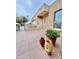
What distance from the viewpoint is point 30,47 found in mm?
1586

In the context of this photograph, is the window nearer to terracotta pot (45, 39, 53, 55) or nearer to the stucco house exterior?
the stucco house exterior

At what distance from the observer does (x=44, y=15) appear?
5.31 ft

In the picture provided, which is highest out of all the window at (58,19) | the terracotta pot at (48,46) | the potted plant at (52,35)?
the window at (58,19)

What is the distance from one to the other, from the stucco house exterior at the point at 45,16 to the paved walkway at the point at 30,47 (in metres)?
0.10

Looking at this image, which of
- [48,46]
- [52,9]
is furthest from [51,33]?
[52,9]

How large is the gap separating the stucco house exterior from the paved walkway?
0.10 metres

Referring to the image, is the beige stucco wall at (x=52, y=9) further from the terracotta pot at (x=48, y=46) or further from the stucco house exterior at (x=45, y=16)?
the terracotta pot at (x=48, y=46)

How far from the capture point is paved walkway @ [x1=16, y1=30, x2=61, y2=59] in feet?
5.09

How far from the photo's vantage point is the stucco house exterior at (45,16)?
160 centimetres

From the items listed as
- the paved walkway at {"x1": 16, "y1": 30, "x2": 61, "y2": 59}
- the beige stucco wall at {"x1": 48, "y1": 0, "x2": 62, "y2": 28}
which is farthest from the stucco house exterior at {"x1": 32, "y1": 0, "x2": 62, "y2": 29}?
the paved walkway at {"x1": 16, "y1": 30, "x2": 61, "y2": 59}

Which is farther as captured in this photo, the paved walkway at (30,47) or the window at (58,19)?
the window at (58,19)

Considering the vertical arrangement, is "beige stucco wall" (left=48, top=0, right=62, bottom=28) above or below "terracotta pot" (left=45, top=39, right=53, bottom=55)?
above

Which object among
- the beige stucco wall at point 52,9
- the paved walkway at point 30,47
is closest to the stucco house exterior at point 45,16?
the beige stucco wall at point 52,9
